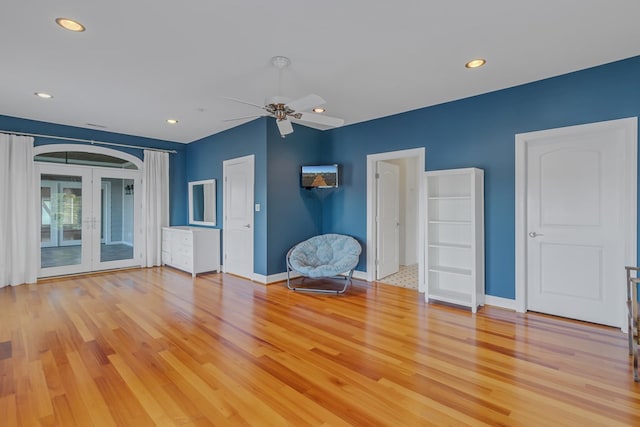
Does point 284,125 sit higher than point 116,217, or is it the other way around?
point 284,125

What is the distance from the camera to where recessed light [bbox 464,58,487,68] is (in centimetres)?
300

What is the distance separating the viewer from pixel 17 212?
486 centimetres

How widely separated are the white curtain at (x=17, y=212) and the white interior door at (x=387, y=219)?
221 inches

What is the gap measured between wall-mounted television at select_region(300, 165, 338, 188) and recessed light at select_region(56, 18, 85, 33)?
333 centimetres

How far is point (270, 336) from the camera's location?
9.75 ft

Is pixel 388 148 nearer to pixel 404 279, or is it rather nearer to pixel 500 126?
pixel 500 126

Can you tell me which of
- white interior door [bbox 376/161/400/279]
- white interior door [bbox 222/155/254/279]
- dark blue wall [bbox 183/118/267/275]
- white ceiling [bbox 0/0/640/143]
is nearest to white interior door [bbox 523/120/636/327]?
white ceiling [bbox 0/0/640/143]

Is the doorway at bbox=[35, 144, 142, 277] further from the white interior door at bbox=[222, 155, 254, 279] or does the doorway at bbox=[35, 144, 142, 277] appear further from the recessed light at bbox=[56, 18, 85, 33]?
the recessed light at bbox=[56, 18, 85, 33]

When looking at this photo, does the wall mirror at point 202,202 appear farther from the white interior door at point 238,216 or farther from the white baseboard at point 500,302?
the white baseboard at point 500,302

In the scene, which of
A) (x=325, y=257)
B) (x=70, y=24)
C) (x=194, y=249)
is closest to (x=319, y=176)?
(x=325, y=257)

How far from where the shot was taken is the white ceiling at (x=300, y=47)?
2240mm

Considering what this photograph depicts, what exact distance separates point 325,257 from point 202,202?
3.03 meters

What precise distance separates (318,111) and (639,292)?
4127mm

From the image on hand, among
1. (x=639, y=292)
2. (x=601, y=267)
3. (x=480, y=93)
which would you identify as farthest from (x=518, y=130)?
(x=639, y=292)
